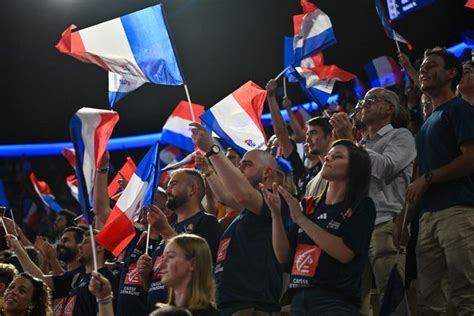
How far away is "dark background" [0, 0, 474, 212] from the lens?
Answer: 13.4 metres

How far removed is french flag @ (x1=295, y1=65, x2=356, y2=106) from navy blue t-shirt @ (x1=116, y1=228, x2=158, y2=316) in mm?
1964

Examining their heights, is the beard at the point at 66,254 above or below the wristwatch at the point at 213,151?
below

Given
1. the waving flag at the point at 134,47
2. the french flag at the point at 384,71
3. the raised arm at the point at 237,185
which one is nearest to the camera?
the raised arm at the point at 237,185

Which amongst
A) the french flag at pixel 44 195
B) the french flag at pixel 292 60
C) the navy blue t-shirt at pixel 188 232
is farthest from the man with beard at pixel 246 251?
the french flag at pixel 44 195

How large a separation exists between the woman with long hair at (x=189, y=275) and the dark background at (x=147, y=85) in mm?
9278

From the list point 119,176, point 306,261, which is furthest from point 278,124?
point 306,261

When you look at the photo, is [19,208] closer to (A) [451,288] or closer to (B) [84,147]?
(B) [84,147]

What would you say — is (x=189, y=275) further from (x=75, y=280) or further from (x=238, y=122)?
(x=75, y=280)

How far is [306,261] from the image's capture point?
4.05 m

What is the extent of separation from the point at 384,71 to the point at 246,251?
4.07 m

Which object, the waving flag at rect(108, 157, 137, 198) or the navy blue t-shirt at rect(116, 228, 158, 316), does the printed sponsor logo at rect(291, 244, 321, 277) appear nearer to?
the navy blue t-shirt at rect(116, 228, 158, 316)

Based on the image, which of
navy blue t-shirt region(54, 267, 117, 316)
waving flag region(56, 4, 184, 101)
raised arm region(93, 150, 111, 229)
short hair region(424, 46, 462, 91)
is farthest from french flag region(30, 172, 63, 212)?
short hair region(424, 46, 462, 91)

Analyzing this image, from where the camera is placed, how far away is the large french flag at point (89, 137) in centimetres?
466

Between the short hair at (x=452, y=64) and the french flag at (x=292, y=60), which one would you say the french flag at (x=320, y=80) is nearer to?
the french flag at (x=292, y=60)
